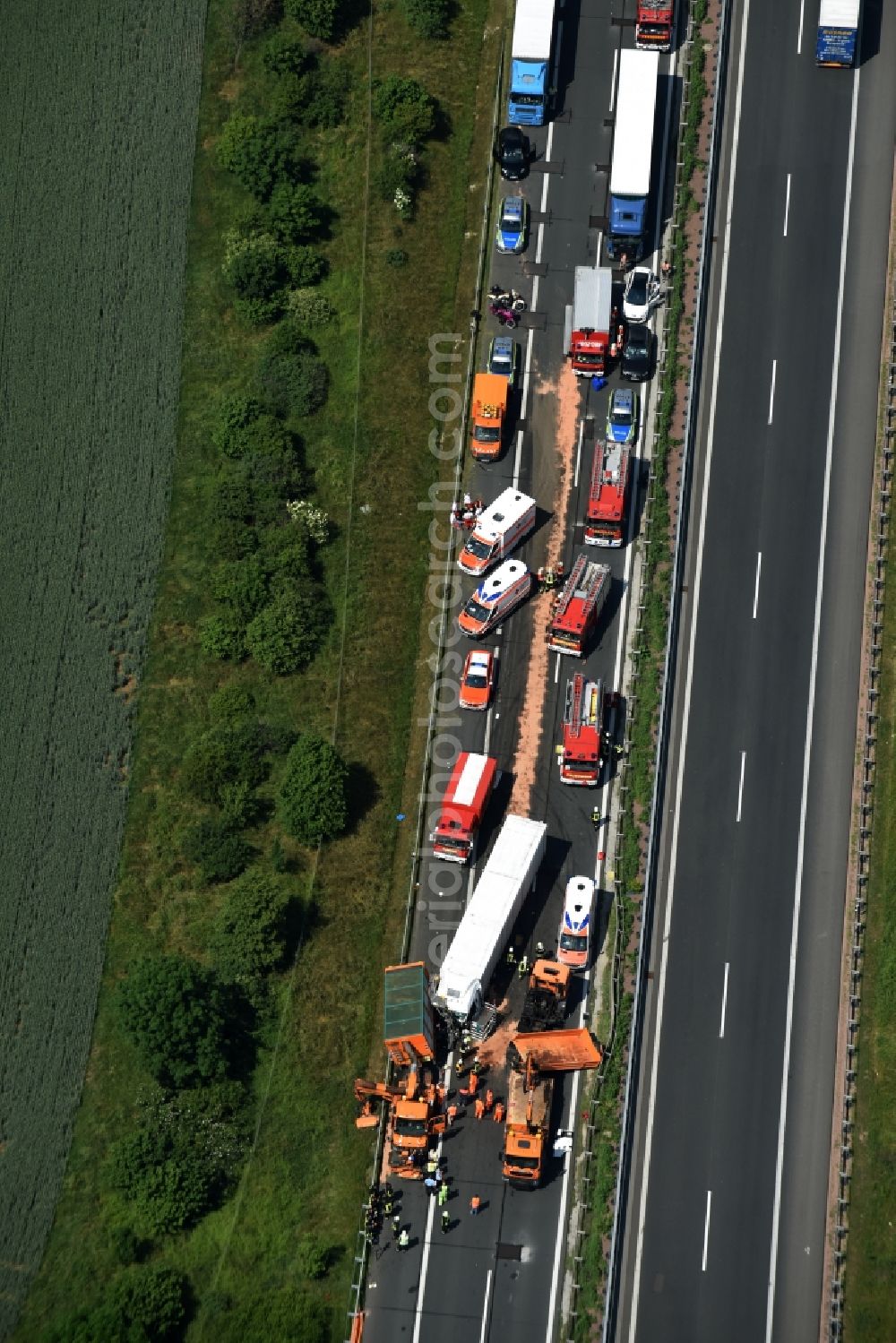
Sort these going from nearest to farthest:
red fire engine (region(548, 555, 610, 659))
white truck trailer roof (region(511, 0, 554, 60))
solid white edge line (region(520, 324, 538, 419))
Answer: red fire engine (region(548, 555, 610, 659)) → solid white edge line (region(520, 324, 538, 419)) → white truck trailer roof (region(511, 0, 554, 60))

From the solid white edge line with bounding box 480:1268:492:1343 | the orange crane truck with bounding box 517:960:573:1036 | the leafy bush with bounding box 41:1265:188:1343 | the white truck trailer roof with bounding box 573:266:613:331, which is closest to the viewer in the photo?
the leafy bush with bounding box 41:1265:188:1343

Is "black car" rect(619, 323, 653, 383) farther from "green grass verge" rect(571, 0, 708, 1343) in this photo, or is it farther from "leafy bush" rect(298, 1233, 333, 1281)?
"leafy bush" rect(298, 1233, 333, 1281)

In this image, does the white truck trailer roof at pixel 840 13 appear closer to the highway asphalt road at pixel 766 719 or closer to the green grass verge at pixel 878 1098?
the highway asphalt road at pixel 766 719

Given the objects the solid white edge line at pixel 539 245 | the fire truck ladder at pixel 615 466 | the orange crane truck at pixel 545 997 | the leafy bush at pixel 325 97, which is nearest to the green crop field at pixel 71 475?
the leafy bush at pixel 325 97

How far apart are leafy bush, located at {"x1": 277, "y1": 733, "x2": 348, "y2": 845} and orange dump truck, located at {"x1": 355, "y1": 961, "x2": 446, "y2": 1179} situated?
949cm

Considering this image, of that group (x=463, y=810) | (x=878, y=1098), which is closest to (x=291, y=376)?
(x=463, y=810)

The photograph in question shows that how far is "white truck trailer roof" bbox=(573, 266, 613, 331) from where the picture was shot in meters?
125

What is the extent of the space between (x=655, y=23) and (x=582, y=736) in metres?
48.6

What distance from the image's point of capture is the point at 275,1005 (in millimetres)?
112750

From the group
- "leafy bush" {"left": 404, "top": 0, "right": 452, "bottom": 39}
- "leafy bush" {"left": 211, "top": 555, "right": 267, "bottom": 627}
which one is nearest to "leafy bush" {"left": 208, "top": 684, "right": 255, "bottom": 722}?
"leafy bush" {"left": 211, "top": 555, "right": 267, "bottom": 627}

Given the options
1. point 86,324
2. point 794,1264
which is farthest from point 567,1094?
point 86,324

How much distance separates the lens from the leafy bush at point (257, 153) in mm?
131500

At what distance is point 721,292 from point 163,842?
157 feet

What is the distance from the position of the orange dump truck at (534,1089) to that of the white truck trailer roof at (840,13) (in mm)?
65364
